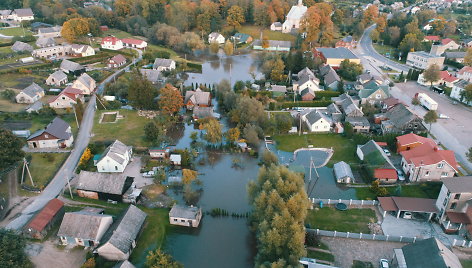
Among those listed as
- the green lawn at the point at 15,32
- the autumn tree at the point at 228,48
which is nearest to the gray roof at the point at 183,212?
the autumn tree at the point at 228,48

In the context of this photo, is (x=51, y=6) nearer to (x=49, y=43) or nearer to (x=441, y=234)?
(x=49, y=43)

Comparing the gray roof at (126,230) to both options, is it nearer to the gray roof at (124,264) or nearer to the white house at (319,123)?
the gray roof at (124,264)

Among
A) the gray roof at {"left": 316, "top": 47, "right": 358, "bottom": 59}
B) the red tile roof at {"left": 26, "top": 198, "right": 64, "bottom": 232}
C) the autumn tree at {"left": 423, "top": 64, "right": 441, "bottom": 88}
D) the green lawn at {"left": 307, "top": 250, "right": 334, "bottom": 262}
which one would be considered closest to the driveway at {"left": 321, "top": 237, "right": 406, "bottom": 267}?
the green lawn at {"left": 307, "top": 250, "right": 334, "bottom": 262}

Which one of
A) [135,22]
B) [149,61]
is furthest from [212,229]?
[135,22]

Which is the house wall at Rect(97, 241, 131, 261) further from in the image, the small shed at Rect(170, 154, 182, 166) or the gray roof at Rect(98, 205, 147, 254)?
the small shed at Rect(170, 154, 182, 166)

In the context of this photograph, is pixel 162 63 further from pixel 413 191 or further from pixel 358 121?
pixel 413 191
